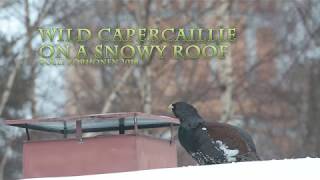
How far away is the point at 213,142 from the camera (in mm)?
6680

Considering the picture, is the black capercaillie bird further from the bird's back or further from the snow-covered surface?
the snow-covered surface

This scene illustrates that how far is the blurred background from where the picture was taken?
65.5ft

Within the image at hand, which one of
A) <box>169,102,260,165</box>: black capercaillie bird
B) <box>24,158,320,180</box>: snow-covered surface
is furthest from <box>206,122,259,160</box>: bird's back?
<box>24,158,320,180</box>: snow-covered surface

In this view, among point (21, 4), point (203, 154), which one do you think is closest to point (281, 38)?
point (21, 4)

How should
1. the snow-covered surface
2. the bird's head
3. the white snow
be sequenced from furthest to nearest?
the bird's head
the white snow
the snow-covered surface

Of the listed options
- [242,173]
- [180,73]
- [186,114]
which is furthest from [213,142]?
[180,73]

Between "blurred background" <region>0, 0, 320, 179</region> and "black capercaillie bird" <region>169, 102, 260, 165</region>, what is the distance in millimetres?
10737

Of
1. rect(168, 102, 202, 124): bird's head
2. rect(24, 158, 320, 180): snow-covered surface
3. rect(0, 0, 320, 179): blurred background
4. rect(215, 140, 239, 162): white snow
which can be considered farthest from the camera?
rect(0, 0, 320, 179): blurred background

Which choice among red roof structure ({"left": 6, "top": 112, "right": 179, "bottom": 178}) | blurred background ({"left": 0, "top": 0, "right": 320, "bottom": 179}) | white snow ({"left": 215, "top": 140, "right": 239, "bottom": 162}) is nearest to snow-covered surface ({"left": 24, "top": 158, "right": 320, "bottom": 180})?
white snow ({"left": 215, "top": 140, "right": 239, "bottom": 162})

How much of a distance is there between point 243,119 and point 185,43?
6.24m

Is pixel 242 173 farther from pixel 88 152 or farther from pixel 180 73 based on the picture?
pixel 180 73

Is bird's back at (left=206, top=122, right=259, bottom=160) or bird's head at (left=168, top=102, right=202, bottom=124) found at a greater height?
bird's head at (left=168, top=102, right=202, bottom=124)

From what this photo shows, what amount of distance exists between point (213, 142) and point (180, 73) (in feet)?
50.6

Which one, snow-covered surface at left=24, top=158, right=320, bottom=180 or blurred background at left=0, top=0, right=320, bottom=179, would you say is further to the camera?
blurred background at left=0, top=0, right=320, bottom=179
